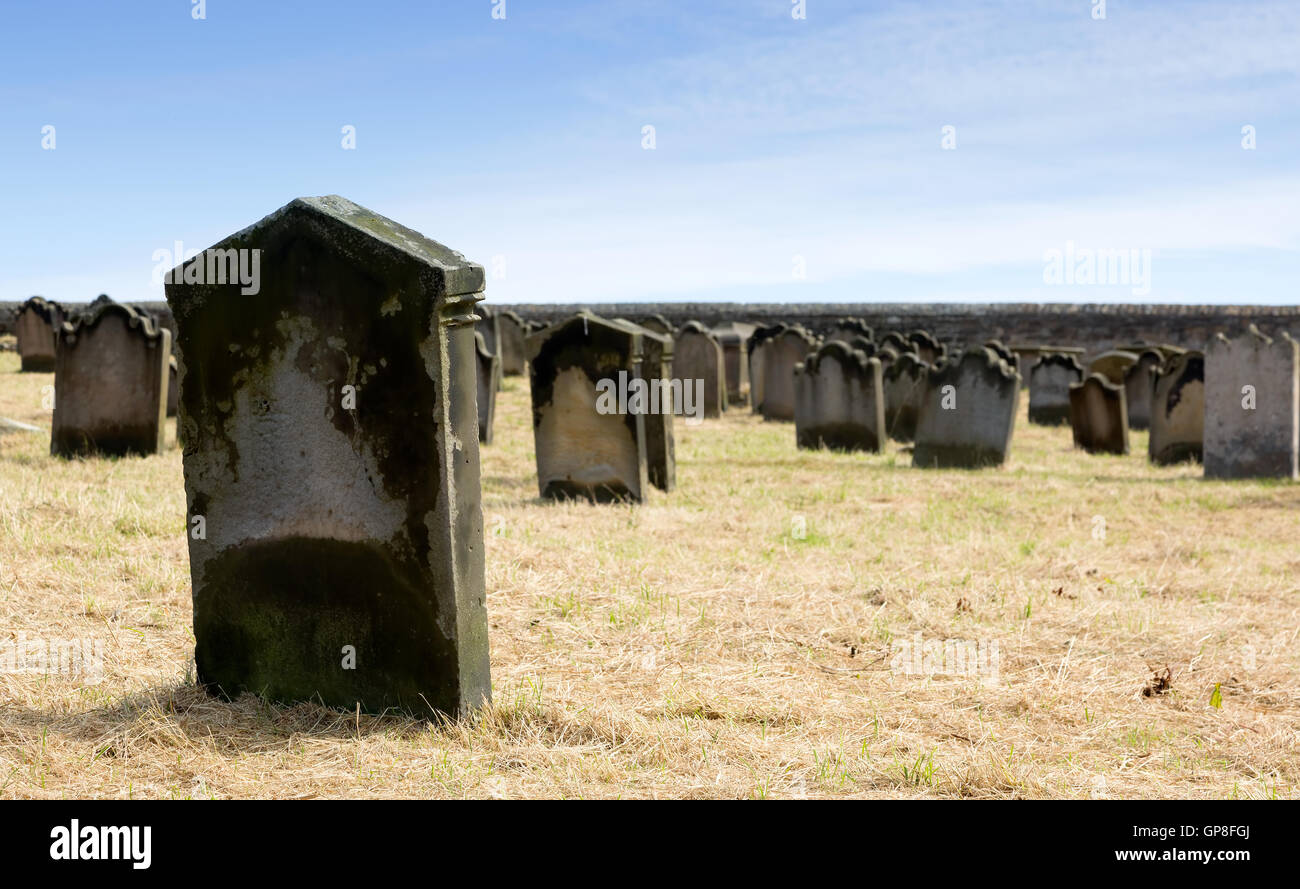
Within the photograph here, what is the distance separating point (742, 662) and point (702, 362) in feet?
42.4

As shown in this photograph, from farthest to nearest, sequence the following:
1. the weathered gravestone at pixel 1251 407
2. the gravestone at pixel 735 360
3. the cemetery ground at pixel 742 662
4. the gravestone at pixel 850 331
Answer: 1. the gravestone at pixel 850 331
2. the gravestone at pixel 735 360
3. the weathered gravestone at pixel 1251 407
4. the cemetery ground at pixel 742 662

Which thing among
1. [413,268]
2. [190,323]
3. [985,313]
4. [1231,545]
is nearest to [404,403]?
[413,268]

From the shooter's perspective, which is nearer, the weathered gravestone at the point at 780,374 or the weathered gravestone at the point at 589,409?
the weathered gravestone at the point at 589,409

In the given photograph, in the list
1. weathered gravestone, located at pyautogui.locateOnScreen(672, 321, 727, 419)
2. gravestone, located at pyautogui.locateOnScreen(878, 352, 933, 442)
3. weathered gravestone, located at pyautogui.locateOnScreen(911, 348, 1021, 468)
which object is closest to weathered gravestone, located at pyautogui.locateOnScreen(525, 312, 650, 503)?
weathered gravestone, located at pyautogui.locateOnScreen(911, 348, 1021, 468)

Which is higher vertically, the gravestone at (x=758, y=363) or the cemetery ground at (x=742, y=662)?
the gravestone at (x=758, y=363)

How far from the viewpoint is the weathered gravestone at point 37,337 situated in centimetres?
2073

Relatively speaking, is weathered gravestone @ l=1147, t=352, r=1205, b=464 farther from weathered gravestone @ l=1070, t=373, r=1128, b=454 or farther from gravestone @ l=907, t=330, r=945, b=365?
gravestone @ l=907, t=330, r=945, b=365

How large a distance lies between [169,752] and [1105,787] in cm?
299

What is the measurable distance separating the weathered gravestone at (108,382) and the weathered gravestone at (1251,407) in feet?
31.8

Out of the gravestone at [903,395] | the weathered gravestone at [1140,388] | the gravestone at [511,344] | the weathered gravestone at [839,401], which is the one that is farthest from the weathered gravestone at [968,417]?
the gravestone at [511,344]

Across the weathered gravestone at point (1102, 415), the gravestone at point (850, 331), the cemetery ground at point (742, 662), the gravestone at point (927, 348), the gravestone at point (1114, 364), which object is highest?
the gravestone at point (850, 331)

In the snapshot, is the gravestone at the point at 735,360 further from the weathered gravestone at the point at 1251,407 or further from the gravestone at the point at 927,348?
the weathered gravestone at the point at 1251,407

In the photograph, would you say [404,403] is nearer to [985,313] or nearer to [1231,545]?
[1231,545]

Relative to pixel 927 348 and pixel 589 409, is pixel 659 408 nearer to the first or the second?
pixel 589 409
